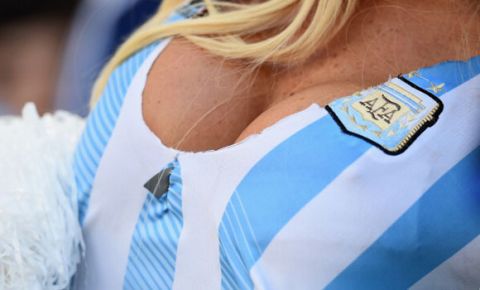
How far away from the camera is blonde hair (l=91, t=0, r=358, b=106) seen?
874 millimetres

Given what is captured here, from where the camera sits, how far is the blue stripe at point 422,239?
713 mm

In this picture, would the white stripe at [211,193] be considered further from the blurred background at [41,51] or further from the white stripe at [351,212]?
the blurred background at [41,51]

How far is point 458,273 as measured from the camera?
0.73 m

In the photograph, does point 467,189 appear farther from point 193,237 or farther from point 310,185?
point 193,237

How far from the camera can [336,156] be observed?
73cm

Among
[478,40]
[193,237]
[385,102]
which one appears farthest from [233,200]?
[478,40]

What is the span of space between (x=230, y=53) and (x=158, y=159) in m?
0.15

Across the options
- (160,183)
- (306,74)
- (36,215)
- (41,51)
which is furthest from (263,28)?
(41,51)

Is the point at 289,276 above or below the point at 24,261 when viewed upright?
below

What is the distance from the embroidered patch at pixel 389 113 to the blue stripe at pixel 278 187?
0.01m

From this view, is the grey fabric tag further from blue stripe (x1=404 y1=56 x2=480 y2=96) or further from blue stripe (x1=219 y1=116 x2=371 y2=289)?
blue stripe (x1=404 y1=56 x2=480 y2=96)

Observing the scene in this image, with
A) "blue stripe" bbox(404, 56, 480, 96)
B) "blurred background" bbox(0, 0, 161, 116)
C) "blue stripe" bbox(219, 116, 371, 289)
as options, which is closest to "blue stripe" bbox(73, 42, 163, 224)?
"blue stripe" bbox(219, 116, 371, 289)

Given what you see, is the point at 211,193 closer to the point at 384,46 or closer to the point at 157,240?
the point at 157,240

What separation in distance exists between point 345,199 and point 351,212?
13 millimetres
